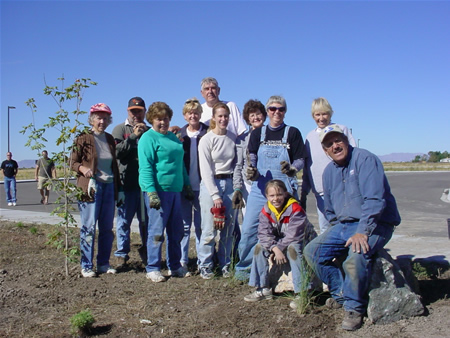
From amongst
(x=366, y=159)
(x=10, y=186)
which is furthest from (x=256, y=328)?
(x=10, y=186)

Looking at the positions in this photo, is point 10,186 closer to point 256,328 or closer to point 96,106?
point 96,106

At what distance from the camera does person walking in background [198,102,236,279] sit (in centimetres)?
520

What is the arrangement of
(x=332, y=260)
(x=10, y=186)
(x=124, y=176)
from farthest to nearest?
(x=10, y=186) < (x=124, y=176) < (x=332, y=260)

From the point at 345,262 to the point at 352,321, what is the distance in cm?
48

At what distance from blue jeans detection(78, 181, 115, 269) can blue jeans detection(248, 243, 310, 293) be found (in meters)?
2.00

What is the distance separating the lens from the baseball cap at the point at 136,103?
19.5 ft

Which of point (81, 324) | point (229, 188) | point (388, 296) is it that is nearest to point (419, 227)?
point (229, 188)

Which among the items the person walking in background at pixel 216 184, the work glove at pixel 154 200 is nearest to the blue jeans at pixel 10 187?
the work glove at pixel 154 200

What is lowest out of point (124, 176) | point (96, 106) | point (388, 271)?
point (388, 271)

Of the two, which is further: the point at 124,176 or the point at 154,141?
the point at 124,176

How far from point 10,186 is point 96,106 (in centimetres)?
1230

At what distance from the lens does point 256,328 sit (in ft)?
12.5

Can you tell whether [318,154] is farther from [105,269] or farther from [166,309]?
[105,269]

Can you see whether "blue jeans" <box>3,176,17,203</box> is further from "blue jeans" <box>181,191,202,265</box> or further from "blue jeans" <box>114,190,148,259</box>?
"blue jeans" <box>181,191,202,265</box>
